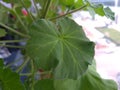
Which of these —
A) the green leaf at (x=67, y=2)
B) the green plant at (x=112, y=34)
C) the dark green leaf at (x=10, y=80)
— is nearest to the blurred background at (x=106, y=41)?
the green plant at (x=112, y=34)

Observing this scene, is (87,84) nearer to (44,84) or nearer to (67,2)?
(44,84)

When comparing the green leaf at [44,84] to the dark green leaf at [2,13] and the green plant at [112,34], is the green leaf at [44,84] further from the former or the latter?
the green plant at [112,34]

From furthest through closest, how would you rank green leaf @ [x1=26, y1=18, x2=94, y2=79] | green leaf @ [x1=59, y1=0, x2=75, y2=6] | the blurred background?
the blurred background < green leaf @ [x1=59, y1=0, x2=75, y2=6] < green leaf @ [x1=26, y1=18, x2=94, y2=79]

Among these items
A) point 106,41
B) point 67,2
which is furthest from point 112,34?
point 67,2

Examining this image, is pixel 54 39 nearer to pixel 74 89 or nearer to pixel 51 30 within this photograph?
pixel 51 30

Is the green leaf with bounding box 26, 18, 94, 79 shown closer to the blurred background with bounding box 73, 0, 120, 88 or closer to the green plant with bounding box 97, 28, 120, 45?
the blurred background with bounding box 73, 0, 120, 88

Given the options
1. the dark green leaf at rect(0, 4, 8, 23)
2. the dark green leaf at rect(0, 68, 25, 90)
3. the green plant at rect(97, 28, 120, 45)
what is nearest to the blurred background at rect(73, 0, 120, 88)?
the green plant at rect(97, 28, 120, 45)
